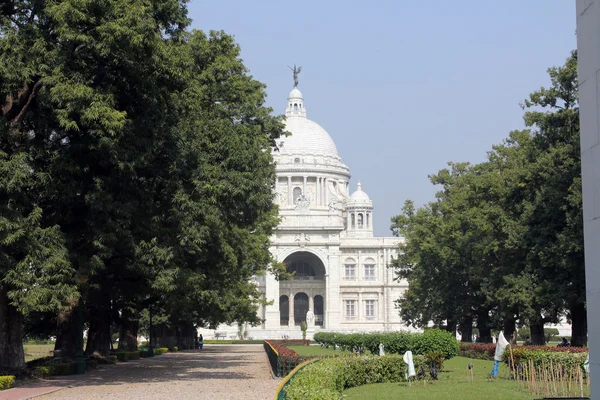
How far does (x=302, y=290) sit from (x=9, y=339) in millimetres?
94307

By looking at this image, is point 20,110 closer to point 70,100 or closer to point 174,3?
point 70,100

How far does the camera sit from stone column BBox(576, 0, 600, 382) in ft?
22.0

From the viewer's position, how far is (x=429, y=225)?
6397cm

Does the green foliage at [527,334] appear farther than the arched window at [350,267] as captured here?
No

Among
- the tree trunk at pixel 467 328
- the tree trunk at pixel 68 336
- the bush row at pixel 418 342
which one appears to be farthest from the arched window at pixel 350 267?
the tree trunk at pixel 68 336

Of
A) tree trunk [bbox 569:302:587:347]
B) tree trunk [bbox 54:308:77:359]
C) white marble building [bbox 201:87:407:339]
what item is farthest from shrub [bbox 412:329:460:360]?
white marble building [bbox 201:87:407:339]

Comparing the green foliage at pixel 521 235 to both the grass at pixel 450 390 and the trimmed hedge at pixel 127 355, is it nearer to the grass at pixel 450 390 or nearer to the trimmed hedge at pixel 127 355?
the grass at pixel 450 390

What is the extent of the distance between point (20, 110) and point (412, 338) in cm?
1538

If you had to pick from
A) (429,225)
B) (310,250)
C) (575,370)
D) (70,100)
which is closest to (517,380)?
(575,370)

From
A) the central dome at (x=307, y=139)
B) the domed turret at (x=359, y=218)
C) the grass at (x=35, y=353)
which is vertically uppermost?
the central dome at (x=307, y=139)

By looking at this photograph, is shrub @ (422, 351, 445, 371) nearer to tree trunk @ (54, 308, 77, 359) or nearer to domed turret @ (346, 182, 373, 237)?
tree trunk @ (54, 308, 77, 359)

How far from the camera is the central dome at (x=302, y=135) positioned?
137375 mm

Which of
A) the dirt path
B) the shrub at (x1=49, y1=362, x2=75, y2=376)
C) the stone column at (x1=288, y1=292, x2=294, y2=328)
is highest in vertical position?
the stone column at (x1=288, y1=292, x2=294, y2=328)

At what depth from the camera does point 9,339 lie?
2617 centimetres
